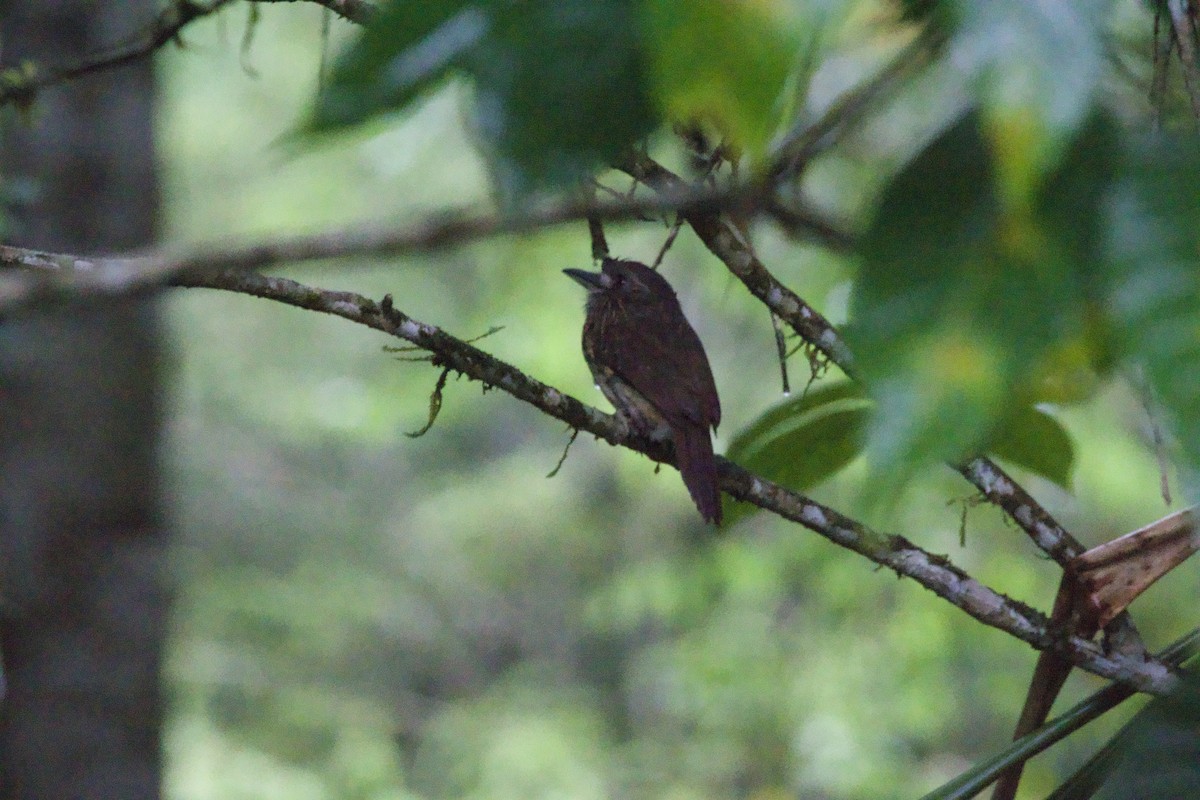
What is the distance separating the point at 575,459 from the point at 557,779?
8.26 feet

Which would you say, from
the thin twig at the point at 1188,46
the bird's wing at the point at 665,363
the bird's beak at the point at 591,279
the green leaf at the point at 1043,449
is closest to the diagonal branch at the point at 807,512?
the green leaf at the point at 1043,449

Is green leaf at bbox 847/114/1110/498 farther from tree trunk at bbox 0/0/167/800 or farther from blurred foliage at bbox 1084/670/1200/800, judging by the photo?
tree trunk at bbox 0/0/167/800

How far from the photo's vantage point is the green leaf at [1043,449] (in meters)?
1.53

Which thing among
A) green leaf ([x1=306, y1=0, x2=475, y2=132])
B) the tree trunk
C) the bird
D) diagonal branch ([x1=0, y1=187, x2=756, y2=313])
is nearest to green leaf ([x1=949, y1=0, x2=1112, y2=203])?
diagonal branch ([x1=0, y1=187, x2=756, y2=313])

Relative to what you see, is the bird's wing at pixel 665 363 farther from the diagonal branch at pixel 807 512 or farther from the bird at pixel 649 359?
the diagonal branch at pixel 807 512

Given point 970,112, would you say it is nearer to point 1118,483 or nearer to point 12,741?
point 12,741

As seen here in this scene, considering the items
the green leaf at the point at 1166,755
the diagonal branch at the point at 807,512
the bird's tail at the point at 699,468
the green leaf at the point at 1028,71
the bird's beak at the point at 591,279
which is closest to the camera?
the green leaf at the point at 1028,71

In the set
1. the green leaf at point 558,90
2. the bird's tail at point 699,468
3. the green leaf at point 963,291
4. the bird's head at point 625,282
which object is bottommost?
the green leaf at point 963,291

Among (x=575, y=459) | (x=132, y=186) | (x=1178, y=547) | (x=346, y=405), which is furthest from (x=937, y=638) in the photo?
(x=1178, y=547)

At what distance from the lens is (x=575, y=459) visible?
919 centimetres

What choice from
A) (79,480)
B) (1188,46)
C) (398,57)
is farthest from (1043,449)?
(79,480)

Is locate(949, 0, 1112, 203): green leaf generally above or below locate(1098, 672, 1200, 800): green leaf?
above

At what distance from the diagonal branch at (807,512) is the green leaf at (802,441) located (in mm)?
32

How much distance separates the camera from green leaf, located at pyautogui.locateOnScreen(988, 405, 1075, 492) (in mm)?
1533
